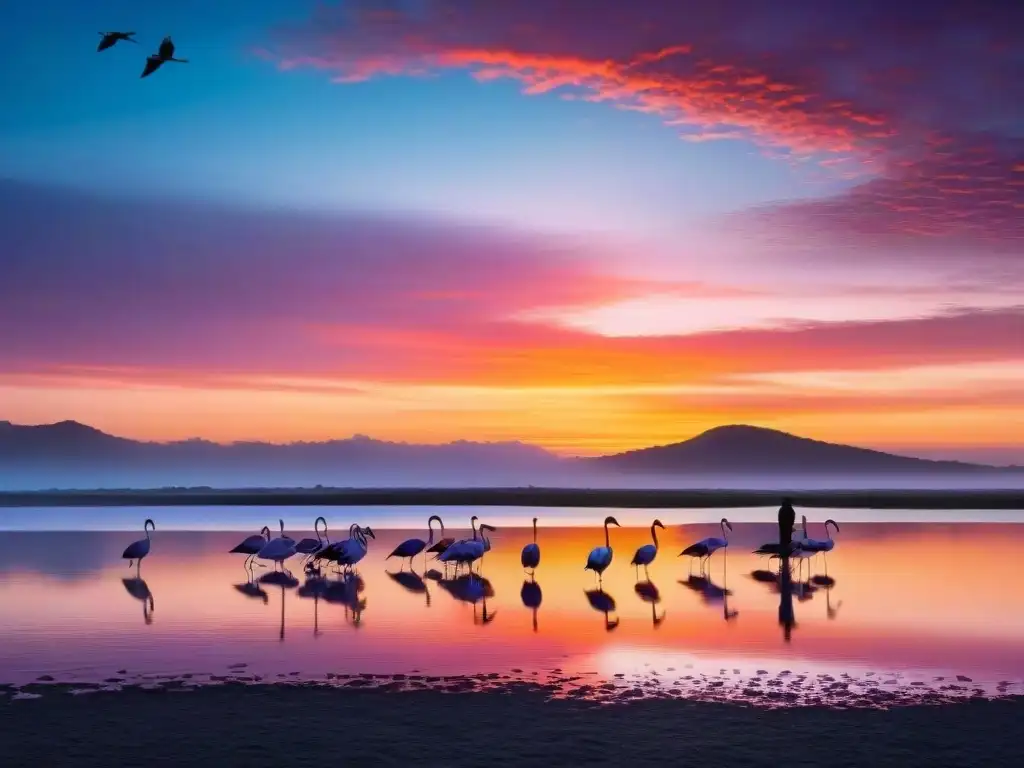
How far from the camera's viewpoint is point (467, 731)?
1218 cm

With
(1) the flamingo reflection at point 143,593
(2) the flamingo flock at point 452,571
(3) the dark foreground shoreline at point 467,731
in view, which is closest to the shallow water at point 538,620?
(1) the flamingo reflection at point 143,593

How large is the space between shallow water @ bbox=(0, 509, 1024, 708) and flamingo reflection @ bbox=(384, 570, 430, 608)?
79mm

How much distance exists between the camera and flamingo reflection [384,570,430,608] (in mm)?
25448

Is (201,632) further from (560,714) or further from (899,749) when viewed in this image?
(899,749)

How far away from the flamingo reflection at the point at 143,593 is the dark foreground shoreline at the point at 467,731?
22.7ft

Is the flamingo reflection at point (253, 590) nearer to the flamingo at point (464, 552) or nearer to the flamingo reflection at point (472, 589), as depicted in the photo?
the flamingo reflection at point (472, 589)

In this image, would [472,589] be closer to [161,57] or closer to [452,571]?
[452,571]

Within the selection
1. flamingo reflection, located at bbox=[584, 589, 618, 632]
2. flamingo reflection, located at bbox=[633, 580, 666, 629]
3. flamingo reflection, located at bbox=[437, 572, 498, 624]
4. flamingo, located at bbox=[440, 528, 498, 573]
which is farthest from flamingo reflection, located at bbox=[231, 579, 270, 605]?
flamingo reflection, located at bbox=[633, 580, 666, 629]

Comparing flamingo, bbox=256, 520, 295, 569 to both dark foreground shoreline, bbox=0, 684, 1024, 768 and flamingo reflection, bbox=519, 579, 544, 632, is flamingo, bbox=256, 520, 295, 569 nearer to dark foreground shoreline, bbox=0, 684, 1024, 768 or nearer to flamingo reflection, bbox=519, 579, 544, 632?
flamingo reflection, bbox=519, 579, 544, 632

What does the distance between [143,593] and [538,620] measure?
9.93 metres

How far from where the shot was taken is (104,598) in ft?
75.5

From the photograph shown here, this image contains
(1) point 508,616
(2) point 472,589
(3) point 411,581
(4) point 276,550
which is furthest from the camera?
(4) point 276,550

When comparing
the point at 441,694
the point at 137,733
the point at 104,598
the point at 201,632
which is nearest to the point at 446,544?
the point at 104,598

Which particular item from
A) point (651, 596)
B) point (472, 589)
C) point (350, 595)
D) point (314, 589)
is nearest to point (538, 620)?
point (651, 596)
